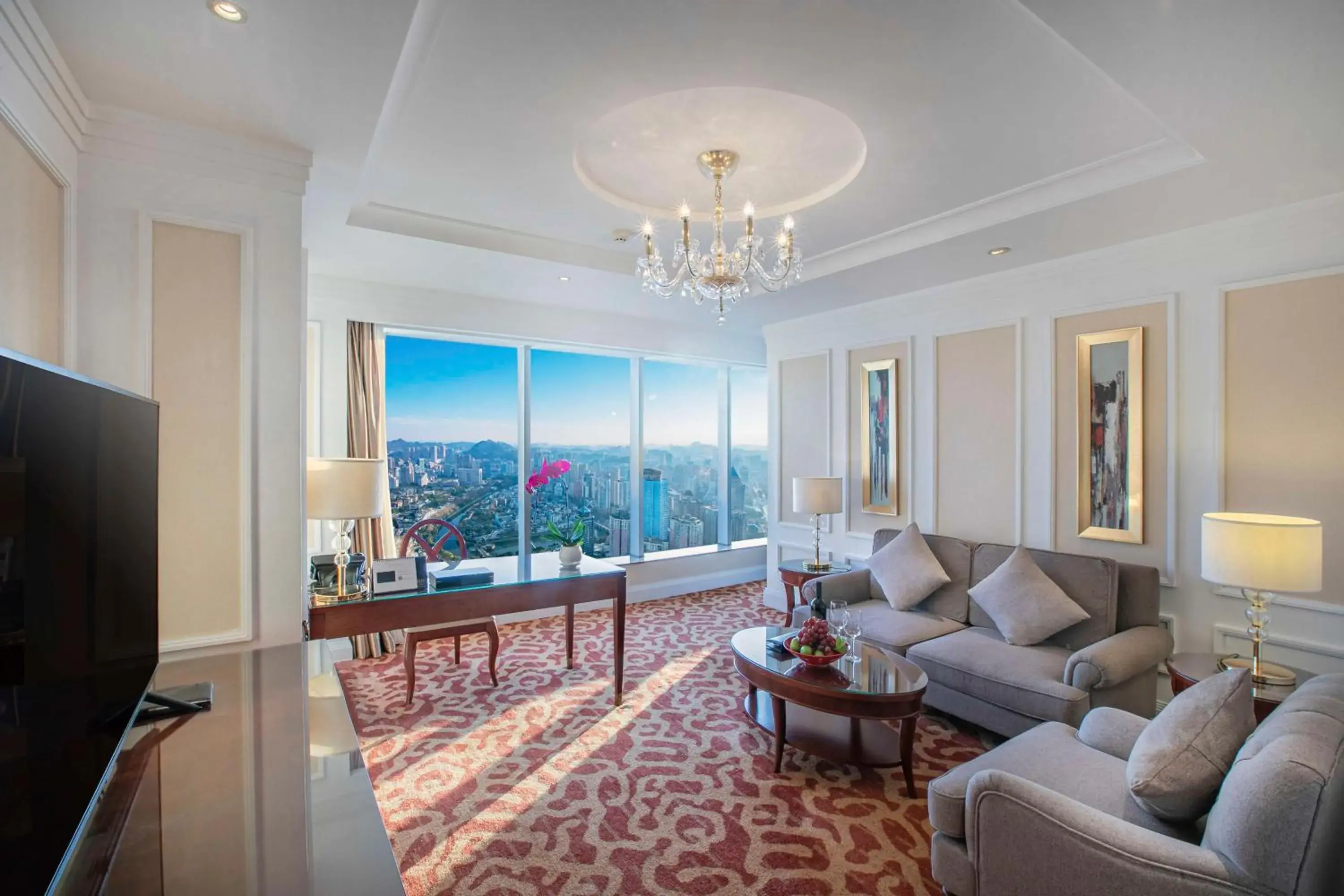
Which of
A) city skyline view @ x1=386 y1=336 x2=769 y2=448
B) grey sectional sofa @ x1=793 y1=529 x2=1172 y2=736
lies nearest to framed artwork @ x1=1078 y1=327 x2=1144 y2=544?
grey sectional sofa @ x1=793 y1=529 x2=1172 y2=736

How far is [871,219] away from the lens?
3.42 meters

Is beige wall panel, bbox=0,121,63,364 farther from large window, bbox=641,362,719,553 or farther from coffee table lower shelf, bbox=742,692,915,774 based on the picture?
large window, bbox=641,362,719,553

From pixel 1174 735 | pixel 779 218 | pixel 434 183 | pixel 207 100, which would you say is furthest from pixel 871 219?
pixel 207 100

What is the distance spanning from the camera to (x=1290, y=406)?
9.75ft

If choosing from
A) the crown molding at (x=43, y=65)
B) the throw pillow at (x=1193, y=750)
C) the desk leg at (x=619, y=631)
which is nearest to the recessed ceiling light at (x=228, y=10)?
the crown molding at (x=43, y=65)

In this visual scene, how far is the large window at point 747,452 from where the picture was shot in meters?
6.98

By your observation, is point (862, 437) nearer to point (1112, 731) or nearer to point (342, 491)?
point (1112, 731)

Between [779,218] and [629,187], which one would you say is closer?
[629,187]

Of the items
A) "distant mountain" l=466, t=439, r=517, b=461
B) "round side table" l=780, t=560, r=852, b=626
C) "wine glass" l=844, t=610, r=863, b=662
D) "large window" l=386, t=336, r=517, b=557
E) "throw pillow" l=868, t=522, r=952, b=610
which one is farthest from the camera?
"distant mountain" l=466, t=439, r=517, b=461

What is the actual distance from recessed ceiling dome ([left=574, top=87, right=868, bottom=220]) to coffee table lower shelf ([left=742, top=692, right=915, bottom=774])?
8.16ft

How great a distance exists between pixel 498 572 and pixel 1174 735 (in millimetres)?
2931

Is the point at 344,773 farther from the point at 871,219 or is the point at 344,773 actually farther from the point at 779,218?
the point at 871,219

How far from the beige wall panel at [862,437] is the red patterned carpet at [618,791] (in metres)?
1.79

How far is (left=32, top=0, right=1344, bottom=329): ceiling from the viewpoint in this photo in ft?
5.63
